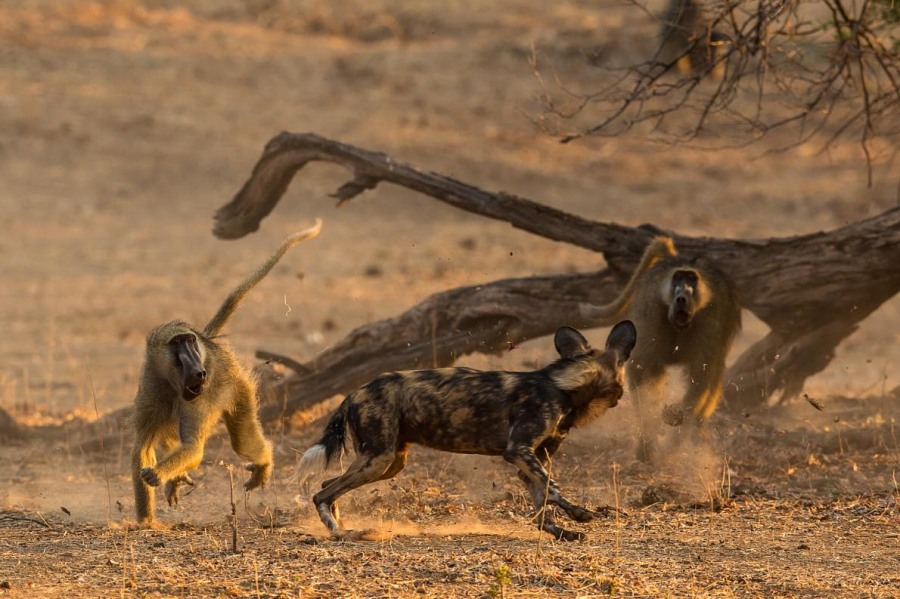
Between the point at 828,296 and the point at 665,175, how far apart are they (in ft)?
50.1

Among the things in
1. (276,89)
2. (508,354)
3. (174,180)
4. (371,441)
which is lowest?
(371,441)

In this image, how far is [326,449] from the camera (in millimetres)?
7008

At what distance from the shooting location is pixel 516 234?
864 inches

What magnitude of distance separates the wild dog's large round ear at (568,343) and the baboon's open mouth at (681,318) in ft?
5.73

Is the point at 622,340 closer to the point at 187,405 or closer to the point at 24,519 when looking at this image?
the point at 187,405

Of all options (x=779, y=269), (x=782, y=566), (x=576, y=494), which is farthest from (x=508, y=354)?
(x=782, y=566)

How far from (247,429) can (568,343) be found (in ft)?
6.45

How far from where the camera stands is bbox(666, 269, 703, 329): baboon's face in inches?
346

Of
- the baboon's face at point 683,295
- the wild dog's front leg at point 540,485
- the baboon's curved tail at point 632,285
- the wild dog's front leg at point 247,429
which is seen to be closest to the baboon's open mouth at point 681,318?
the baboon's face at point 683,295

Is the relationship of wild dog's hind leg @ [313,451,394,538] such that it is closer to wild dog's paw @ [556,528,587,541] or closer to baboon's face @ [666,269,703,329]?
wild dog's paw @ [556,528,587,541]

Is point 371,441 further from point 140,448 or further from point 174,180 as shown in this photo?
point 174,180

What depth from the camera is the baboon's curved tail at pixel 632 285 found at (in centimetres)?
948

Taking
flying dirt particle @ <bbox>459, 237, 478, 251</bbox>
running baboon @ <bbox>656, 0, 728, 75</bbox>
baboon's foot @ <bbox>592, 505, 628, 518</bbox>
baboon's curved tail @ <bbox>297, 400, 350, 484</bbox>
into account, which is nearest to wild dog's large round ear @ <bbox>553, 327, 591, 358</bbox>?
baboon's foot @ <bbox>592, 505, 628, 518</bbox>

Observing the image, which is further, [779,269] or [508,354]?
[508,354]
